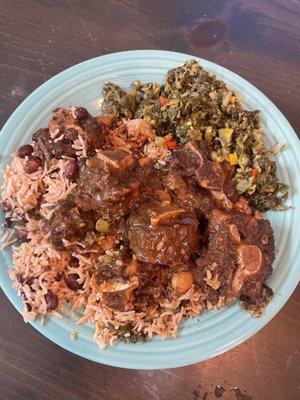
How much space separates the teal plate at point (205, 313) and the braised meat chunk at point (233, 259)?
0.71ft

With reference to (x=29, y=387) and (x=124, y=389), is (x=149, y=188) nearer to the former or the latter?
(x=124, y=389)

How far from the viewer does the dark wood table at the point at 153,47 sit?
3014mm

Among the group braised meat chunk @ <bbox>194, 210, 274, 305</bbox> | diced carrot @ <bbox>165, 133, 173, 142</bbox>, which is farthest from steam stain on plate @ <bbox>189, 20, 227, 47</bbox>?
braised meat chunk @ <bbox>194, 210, 274, 305</bbox>

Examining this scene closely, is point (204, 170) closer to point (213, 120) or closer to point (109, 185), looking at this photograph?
point (213, 120)

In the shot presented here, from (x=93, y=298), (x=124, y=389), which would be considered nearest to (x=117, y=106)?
(x=93, y=298)

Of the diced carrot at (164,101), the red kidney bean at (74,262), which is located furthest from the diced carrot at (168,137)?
the red kidney bean at (74,262)

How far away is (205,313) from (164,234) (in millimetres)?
603

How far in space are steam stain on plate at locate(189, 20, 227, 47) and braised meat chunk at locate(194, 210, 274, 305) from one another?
1.72 m

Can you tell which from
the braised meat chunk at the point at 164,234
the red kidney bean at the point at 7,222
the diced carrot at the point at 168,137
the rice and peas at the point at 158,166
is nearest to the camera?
the braised meat chunk at the point at 164,234

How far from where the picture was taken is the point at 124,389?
3.02 metres

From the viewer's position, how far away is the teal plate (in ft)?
8.75

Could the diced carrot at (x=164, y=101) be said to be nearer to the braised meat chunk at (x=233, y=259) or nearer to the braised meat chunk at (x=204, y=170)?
the braised meat chunk at (x=204, y=170)

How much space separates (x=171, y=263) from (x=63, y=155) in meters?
0.90

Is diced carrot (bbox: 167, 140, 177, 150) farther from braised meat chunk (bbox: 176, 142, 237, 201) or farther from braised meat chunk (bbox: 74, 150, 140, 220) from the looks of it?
braised meat chunk (bbox: 74, 150, 140, 220)
